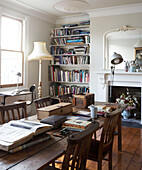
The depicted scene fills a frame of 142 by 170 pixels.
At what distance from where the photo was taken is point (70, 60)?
5828 millimetres

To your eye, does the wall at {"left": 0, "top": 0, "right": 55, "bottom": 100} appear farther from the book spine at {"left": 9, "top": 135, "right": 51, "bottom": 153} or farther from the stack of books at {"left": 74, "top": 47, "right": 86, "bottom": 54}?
the book spine at {"left": 9, "top": 135, "right": 51, "bottom": 153}

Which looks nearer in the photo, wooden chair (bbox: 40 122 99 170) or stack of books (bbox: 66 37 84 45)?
wooden chair (bbox: 40 122 99 170)

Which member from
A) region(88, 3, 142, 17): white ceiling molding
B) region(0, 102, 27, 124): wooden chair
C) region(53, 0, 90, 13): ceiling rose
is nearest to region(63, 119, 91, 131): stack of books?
region(0, 102, 27, 124): wooden chair

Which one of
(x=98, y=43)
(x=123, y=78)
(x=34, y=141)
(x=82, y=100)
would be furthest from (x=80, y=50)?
(x=34, y=141)

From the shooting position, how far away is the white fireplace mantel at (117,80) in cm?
494

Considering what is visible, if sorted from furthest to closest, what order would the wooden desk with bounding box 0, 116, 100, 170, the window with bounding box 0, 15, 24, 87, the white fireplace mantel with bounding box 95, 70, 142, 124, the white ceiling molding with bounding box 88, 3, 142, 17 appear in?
the white fireplace mantel with bounding box 95, 70, 142, 124, the white ceiling molding with bounding box 88, 3, 142, 17, the window with bounding box 0, 15, 24, 87, the wooden desk with bounding box 0, 116, 100, 170

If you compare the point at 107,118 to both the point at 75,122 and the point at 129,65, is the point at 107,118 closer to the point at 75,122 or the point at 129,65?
the point at 75,122

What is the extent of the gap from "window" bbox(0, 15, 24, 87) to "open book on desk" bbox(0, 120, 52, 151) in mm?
3161

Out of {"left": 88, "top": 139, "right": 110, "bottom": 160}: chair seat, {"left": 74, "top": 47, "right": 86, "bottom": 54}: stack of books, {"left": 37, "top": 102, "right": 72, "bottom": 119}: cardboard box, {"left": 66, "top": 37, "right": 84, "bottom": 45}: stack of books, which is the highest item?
{"left": 66, "top": 37, "right": 84, "bottom": 45}: stack of books

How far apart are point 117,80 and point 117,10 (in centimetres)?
178

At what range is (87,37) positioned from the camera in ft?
18.1

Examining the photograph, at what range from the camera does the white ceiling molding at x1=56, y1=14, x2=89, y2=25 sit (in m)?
5.74

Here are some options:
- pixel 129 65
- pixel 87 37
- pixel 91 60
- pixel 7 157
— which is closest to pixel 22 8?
pixel 87 37

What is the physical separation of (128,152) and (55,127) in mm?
1811
